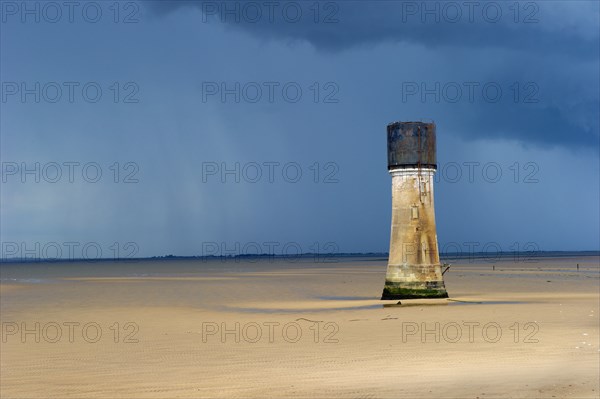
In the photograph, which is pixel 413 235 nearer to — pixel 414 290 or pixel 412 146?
pixel 414 290

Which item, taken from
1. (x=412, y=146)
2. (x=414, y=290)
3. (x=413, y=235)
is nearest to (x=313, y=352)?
(x=413, y=235)

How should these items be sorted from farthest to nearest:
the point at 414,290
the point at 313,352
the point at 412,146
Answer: the point at 414,290, the point at 412,146, the point at 313,352

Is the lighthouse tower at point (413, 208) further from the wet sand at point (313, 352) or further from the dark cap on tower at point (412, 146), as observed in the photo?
the wet sand at point (313, 352)

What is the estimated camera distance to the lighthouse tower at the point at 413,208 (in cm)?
3023

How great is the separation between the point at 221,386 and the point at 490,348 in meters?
6.82

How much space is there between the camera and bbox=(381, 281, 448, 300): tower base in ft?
100

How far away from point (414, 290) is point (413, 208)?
296cm

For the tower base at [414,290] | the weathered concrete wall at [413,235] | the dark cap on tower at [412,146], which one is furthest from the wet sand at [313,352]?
the dark cap on tower at [412,146]

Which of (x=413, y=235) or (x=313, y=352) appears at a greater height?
(x=413, y=235)

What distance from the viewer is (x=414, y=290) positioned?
3064 cm

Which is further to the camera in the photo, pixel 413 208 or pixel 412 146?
pixel 412 146

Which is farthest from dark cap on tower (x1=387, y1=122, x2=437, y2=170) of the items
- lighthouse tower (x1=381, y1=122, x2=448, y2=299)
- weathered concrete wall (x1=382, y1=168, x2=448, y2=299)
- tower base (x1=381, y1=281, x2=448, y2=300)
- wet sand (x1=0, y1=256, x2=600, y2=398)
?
wet sand (x1=0, y1=256, x2=600, y2=398)

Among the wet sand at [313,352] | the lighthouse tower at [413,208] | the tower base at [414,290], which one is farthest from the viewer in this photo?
the tower base at [414,290]

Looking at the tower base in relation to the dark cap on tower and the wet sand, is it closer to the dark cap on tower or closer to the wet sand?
the wet sand
